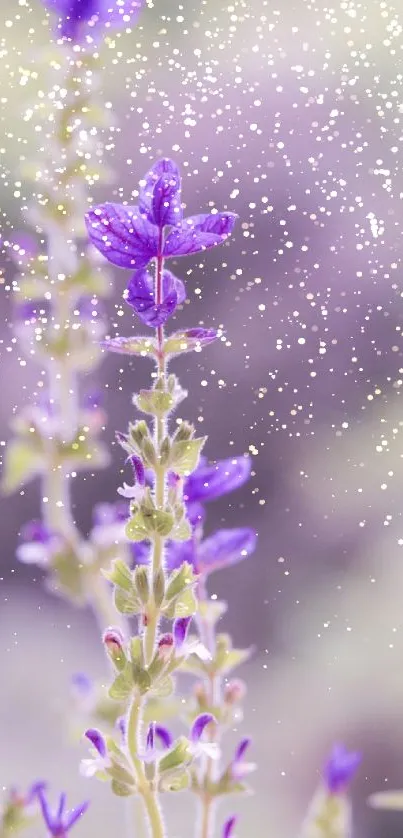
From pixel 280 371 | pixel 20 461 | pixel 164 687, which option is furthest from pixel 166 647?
pixel 280 371

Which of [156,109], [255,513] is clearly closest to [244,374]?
[255,513]

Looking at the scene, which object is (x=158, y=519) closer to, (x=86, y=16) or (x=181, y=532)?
(x=181, y=532)

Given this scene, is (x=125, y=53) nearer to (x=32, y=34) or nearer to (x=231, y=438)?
(x=32, y=34)

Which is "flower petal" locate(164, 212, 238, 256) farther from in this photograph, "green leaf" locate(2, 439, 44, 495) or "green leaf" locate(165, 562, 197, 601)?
"green leaf" locate(2, 439, 44, 495)

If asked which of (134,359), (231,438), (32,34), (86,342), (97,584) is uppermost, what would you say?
(32,34)

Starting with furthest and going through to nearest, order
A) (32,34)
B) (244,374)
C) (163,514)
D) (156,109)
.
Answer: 1. (244,374)
2. (156,109)
3. (32,34)
4. (163,514)

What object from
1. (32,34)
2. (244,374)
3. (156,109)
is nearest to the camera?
(32,34)
